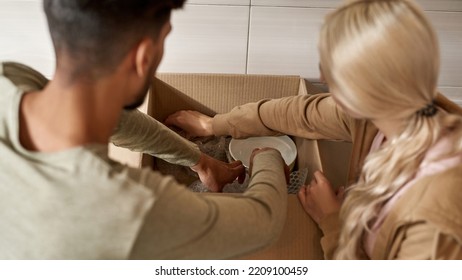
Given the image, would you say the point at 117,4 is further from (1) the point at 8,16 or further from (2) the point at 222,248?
(1) the point at 8,16

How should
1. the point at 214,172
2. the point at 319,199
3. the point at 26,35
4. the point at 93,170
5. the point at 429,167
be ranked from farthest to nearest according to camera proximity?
the point at 26,35 < the point at 214,172 < the point at 319,199 < the point at 429,167 < the point at 93,170

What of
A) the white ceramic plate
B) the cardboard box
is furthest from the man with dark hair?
the white ceramic plate

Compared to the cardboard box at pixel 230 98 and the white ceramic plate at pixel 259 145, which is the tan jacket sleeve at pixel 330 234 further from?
the white ceramic plate at pixel 259 145

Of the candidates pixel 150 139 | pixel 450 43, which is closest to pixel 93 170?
pixel 150 139

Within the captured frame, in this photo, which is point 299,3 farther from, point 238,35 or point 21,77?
point 21,77

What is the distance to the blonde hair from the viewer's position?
1.64 feet

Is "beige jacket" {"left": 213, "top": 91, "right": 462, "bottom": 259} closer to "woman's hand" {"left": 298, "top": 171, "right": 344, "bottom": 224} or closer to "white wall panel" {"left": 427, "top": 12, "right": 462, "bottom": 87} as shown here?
"woman's hand" {"left": 298, "top": 171, "right": 344, "bottom": 224}

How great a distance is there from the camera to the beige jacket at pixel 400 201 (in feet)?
1.65

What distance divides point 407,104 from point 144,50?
326 millimetres

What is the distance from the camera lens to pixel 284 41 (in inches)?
39.9

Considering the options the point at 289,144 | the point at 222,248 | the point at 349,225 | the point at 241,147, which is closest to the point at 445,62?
the point at 289,144

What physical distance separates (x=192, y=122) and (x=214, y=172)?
0.19 m

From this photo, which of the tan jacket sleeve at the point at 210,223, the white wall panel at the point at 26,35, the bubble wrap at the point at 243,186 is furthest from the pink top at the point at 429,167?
the white wall panel at the point at 26,35
